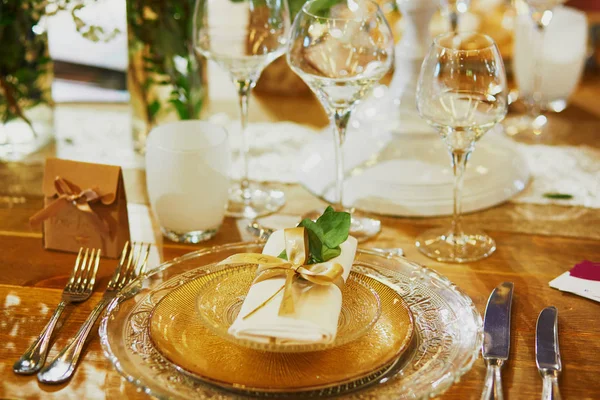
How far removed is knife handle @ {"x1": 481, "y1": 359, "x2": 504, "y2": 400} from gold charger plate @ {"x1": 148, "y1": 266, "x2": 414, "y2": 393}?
9cm

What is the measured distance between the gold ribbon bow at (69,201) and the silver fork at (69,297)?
0.16ft

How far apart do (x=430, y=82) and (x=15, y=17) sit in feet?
2.71

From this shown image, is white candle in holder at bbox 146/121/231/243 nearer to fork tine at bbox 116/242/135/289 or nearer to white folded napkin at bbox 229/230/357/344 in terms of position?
fork tine at bbox 116/242/135/289

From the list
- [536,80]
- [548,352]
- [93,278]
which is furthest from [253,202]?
[536,80]

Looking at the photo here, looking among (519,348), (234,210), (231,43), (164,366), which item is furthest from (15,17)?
(519,348)

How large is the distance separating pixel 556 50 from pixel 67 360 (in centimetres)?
128

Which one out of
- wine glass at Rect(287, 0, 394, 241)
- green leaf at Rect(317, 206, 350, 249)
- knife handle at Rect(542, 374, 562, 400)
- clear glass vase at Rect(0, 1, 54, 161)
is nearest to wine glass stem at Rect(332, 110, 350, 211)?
wine glass at Rect(287, 0, 394, 241)

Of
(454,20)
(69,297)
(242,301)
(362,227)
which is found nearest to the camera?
(242,301)

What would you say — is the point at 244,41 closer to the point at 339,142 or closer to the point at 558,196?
the point at 339,142

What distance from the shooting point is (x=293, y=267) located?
854 millimetres

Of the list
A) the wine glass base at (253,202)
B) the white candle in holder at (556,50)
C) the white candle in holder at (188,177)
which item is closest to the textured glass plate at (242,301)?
the white candle in holder at (188,177)

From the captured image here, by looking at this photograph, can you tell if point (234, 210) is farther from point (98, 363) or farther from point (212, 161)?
point (98, 363)

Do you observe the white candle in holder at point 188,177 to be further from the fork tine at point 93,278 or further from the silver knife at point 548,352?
the silver knife at point 548,352

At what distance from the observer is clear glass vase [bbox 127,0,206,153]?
147cm
